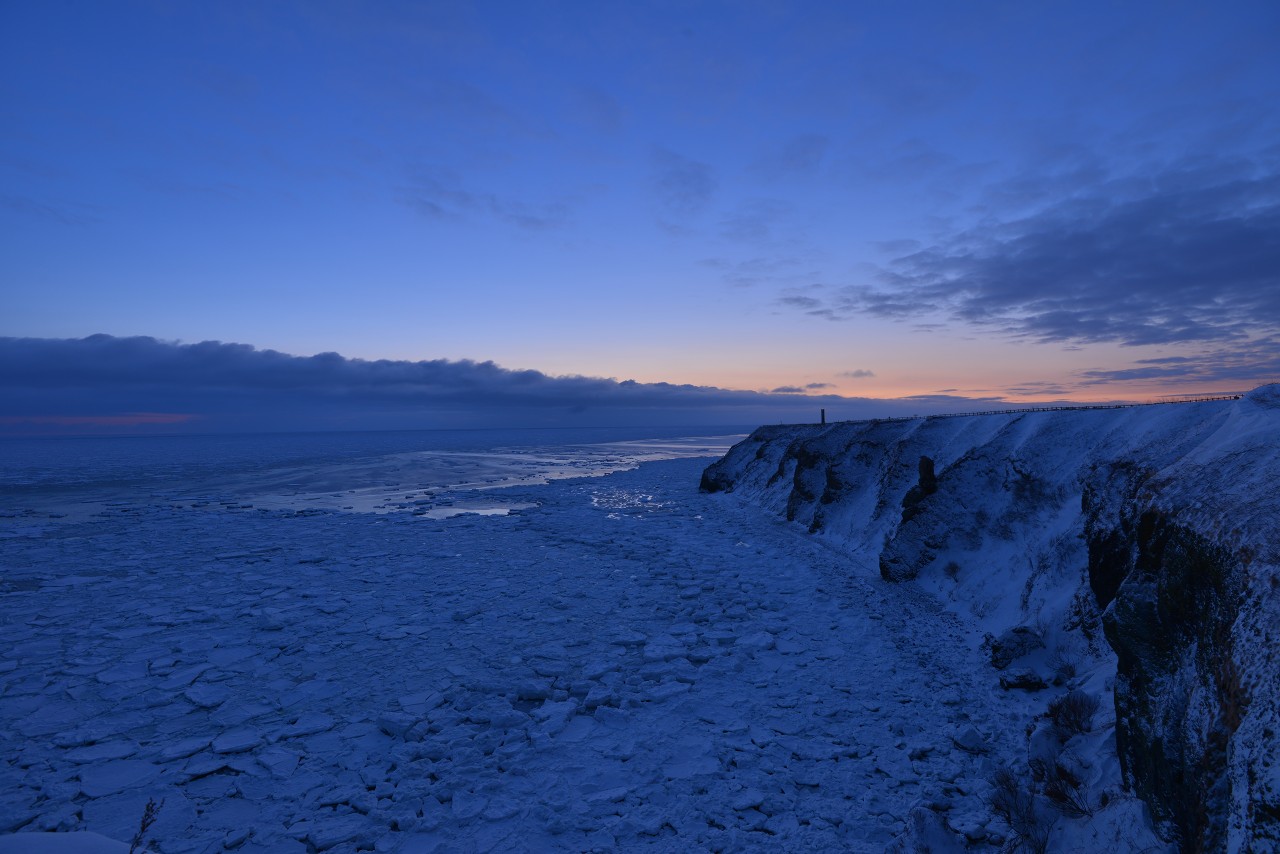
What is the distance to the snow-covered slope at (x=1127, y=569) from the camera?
2963mm

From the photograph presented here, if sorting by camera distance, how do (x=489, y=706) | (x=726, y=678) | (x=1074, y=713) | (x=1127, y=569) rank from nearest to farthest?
(x=1074, y=713)
(x=1127, y=569)
(x=489, y=706)
(x=726, y=678)

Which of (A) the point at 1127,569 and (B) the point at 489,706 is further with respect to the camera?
(B) the point at 489,706

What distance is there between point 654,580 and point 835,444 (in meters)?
8.45

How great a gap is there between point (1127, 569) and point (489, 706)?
20.8 feet

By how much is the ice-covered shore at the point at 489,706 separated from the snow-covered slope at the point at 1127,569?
31.3 inches

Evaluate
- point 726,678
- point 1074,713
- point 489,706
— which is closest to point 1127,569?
point 1074,713

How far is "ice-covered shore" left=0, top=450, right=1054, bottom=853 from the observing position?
14.7 feet

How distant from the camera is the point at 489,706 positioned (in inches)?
243

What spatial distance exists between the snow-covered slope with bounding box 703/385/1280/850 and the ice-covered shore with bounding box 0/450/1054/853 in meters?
0.79

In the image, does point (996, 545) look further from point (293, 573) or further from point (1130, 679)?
point (293, 573)

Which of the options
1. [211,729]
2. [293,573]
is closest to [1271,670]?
[211,729]

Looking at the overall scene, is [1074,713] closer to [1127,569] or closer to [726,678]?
[1127,569]

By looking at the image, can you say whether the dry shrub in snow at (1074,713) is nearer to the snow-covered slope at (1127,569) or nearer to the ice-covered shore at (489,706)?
the snow-covered slope at (1127,569)

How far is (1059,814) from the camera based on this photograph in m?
4.06
